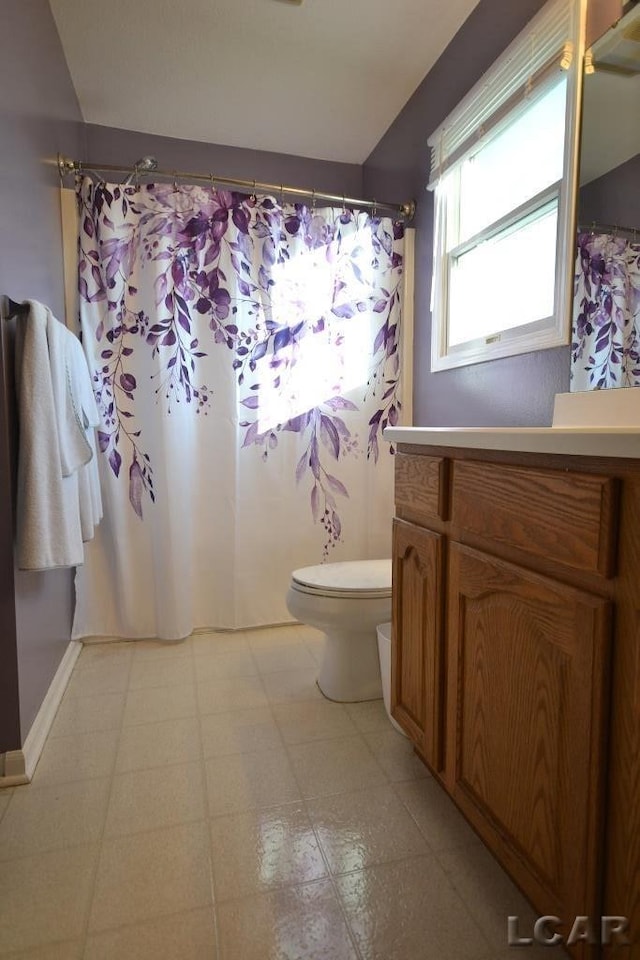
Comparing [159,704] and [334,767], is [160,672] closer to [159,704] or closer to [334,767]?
[159,704]

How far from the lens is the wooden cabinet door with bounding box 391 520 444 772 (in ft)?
3.75

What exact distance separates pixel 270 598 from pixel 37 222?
5.56ft

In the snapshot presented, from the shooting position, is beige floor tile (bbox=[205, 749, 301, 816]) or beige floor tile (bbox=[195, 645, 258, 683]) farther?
beige floor tile (bbox=[195, 645, 258, 683])

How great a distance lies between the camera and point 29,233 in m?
1.58

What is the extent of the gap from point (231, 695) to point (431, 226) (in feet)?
6.40

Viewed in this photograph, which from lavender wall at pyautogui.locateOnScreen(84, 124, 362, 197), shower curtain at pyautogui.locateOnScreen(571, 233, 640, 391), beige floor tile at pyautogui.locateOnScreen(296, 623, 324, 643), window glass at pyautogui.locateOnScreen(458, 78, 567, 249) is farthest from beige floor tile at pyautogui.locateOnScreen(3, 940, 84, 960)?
lavender wall at pyautogui.locateOnScreen(84, 124, 362, 197)

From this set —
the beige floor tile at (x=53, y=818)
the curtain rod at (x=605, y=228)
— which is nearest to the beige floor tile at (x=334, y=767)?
the beige floor tile at (x=53, y=818)

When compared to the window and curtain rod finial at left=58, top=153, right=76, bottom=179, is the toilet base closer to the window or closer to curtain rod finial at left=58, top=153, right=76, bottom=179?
the window

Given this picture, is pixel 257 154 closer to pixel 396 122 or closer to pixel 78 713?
pixel 396 122

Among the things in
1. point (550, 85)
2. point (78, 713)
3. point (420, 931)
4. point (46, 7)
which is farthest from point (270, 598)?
point (46, 7)

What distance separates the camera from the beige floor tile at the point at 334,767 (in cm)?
133

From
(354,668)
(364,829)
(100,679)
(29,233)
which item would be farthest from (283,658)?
(29,233)

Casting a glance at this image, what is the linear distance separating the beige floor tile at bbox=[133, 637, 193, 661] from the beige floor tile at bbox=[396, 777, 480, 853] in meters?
1.12

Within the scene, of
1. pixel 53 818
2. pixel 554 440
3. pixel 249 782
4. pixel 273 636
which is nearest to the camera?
pixel 554 440
